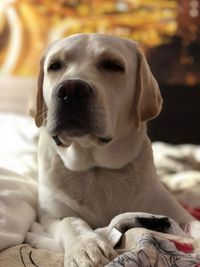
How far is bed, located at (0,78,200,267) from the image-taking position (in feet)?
3.18

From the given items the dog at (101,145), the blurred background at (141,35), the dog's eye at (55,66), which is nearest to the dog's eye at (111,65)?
the dog at (101,145)

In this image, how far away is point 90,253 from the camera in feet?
3.42

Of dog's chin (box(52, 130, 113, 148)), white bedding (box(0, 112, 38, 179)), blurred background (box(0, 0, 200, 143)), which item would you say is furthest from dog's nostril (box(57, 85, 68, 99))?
blurred background (box(0, 0, 200, 143))

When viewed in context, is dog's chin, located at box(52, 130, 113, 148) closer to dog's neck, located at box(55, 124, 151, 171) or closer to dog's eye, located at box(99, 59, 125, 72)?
dog's neck, located at box(55, 124, 151, 171)

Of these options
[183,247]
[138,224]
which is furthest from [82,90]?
[183,247]

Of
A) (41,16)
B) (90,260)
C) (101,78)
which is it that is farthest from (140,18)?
(90,260)

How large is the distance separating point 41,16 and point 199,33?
4.41ft

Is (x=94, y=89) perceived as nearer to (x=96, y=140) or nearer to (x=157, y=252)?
(x=96, y=140)

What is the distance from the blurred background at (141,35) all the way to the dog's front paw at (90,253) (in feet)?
8.82

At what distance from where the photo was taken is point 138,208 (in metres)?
1.46

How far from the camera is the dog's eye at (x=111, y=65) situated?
147 centimetres

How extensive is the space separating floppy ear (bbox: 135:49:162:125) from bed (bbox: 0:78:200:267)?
45 centimetres

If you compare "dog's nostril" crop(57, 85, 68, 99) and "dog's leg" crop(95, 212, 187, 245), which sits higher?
"dog's nostril" crop(57, 85, 68, 99)

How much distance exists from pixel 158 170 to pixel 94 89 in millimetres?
1211
